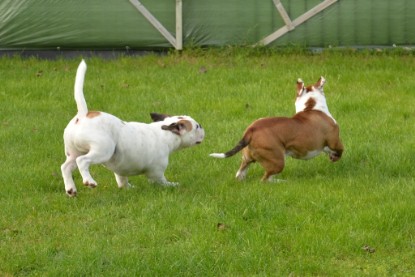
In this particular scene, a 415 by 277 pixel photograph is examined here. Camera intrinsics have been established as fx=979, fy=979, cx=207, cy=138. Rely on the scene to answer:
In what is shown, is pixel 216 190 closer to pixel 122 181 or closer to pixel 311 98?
pixel 122 181

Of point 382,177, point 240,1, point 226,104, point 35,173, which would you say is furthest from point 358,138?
point 240,1

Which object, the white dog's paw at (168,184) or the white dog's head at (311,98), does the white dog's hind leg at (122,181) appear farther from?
the white dog's head at (311,98)

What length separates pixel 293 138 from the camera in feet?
32.3

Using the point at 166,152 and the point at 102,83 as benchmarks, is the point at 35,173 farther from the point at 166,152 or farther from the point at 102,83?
the point at 102,83

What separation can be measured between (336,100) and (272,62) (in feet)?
9.24

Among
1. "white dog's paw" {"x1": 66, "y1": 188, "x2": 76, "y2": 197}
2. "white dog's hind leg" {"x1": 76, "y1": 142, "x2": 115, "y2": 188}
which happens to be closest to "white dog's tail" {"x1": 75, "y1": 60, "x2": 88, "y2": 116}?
"white dog's hind leg" {"x1": 76, "y1": 142, "x2": 115, "y2": 188}

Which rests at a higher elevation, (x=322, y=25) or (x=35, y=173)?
(x=322, y=25)

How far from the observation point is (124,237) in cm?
806

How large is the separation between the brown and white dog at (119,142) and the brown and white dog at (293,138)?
1.54 ft

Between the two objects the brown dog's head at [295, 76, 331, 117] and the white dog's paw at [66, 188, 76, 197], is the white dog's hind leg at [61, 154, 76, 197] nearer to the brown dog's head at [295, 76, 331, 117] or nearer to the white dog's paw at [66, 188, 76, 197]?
the white dog's paw at [66, 188, 76, 197]

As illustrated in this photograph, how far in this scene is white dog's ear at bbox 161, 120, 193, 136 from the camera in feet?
32.1

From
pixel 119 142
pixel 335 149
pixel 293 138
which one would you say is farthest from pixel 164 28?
pixel 119 142

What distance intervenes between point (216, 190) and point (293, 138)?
999mm

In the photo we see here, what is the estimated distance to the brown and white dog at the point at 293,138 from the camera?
9.70 m
